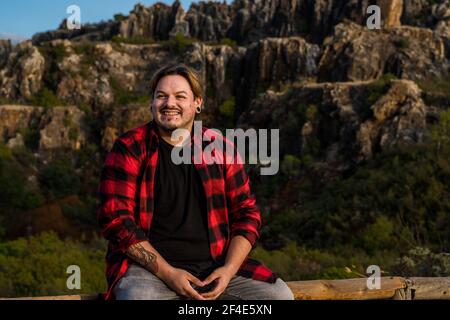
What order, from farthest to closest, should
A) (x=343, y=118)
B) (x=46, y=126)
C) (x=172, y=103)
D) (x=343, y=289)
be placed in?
(x=46, y=126) → (x=343, y=118) → (x=343, y=289) → (x=172, y=103)

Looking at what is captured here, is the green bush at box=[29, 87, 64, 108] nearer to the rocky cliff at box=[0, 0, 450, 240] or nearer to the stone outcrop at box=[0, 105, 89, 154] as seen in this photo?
the rocky cliff at box=[0, 0, 450, 240]

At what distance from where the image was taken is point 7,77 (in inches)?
1581

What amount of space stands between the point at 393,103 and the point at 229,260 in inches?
708

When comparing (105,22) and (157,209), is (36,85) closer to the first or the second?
(105,22)

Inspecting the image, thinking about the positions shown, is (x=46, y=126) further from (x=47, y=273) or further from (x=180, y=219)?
(x=180, y=219)

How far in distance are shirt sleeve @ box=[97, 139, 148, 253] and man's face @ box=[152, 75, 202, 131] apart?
10.7 inches

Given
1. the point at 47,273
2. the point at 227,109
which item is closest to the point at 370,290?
the point at 47,273

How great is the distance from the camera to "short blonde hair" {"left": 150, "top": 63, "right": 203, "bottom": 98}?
3.09 metres

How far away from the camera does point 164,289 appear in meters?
2.78

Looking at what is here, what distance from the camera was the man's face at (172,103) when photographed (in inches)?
121

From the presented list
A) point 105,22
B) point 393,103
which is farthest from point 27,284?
point 105,22

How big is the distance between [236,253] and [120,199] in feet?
2.29

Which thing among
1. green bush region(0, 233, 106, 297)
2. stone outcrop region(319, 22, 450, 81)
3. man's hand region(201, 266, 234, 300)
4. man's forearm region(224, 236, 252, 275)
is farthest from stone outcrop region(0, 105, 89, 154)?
man's hand region(201, 266, 234, 300)

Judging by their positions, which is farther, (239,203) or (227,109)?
(227,109)
